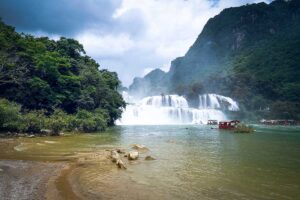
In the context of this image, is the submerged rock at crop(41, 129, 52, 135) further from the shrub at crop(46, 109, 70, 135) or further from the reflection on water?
the reflection on water

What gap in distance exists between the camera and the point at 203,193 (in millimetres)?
7629

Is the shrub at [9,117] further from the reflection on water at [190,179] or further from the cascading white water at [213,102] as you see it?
the cascading white water at [213,102]

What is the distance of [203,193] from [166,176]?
7.67 ft

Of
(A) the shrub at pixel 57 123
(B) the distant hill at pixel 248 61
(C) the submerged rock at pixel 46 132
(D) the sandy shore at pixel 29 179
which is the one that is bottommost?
(D) the sandy shore at pixel 29 179

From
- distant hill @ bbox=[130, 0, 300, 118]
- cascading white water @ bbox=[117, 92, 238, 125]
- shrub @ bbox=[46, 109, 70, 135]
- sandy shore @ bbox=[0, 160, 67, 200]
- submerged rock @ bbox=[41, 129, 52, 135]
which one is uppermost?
distant hill @ bbox=[130, 0, 300, 118]

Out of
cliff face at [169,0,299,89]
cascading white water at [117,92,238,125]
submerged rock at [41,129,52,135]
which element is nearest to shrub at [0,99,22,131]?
Result: submerged rock at [41,129,52,135]

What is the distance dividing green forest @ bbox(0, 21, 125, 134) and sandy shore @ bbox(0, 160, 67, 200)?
1450 centimetres

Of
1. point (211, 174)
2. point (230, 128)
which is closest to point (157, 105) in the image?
point (230, 128)

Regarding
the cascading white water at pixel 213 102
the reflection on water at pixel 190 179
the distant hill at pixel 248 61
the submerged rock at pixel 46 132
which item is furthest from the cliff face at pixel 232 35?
the reflection on water at pixel 190 179

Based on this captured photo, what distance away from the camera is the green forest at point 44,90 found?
2592cm

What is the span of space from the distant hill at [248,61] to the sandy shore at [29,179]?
226 feet

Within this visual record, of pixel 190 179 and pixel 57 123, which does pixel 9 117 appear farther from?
pixel 190 179

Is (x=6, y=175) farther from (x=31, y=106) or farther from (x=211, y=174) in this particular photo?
(x=31, y=106)

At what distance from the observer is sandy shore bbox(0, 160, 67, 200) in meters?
6.70
